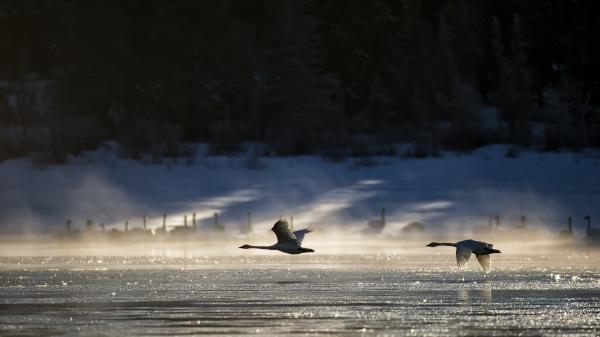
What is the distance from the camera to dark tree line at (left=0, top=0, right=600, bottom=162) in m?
64.7

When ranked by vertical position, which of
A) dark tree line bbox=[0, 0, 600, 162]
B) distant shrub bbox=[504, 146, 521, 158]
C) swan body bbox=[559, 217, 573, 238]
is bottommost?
swan body bbox=[559, 217, 573, 238]

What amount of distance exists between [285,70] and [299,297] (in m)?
39.7

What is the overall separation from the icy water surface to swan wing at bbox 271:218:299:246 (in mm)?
977

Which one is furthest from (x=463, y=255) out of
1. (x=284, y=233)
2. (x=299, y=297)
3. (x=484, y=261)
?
(x=284, y=233)

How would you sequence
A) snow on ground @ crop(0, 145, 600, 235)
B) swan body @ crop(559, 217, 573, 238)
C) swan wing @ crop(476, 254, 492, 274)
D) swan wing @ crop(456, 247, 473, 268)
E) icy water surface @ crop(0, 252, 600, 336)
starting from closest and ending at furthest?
1. icy water surface @ crop(0, 252, 600, 336)
2. swan wing @ crop(456, 247, 473, 268)
3. swan wing @ crop(476, 254, 492, 274)
4. swan body @ crop(559, 217, 573, 238)
5. snow on ground @ crop(0, 145, 600, 235)

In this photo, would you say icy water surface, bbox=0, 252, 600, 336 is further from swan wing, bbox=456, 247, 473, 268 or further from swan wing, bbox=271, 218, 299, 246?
swan wing, bbox=271, 218, 299, 246

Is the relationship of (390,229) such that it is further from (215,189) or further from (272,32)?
(272,32)

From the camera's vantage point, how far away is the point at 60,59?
67750 mm

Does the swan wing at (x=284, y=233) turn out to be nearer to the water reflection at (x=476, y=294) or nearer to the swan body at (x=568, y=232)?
the water reflection at (x=476, y=294)

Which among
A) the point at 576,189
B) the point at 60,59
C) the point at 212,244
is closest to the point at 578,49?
the point at 576,189

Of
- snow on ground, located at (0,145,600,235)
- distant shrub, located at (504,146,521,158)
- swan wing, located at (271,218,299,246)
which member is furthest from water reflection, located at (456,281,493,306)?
distant shrub, located at (504,146,521,158)

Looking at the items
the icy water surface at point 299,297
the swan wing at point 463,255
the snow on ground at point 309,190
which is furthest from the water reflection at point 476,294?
the snow on ground at point 309,190

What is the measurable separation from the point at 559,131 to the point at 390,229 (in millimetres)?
15677

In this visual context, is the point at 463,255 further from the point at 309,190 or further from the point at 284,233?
the point at 309,190
